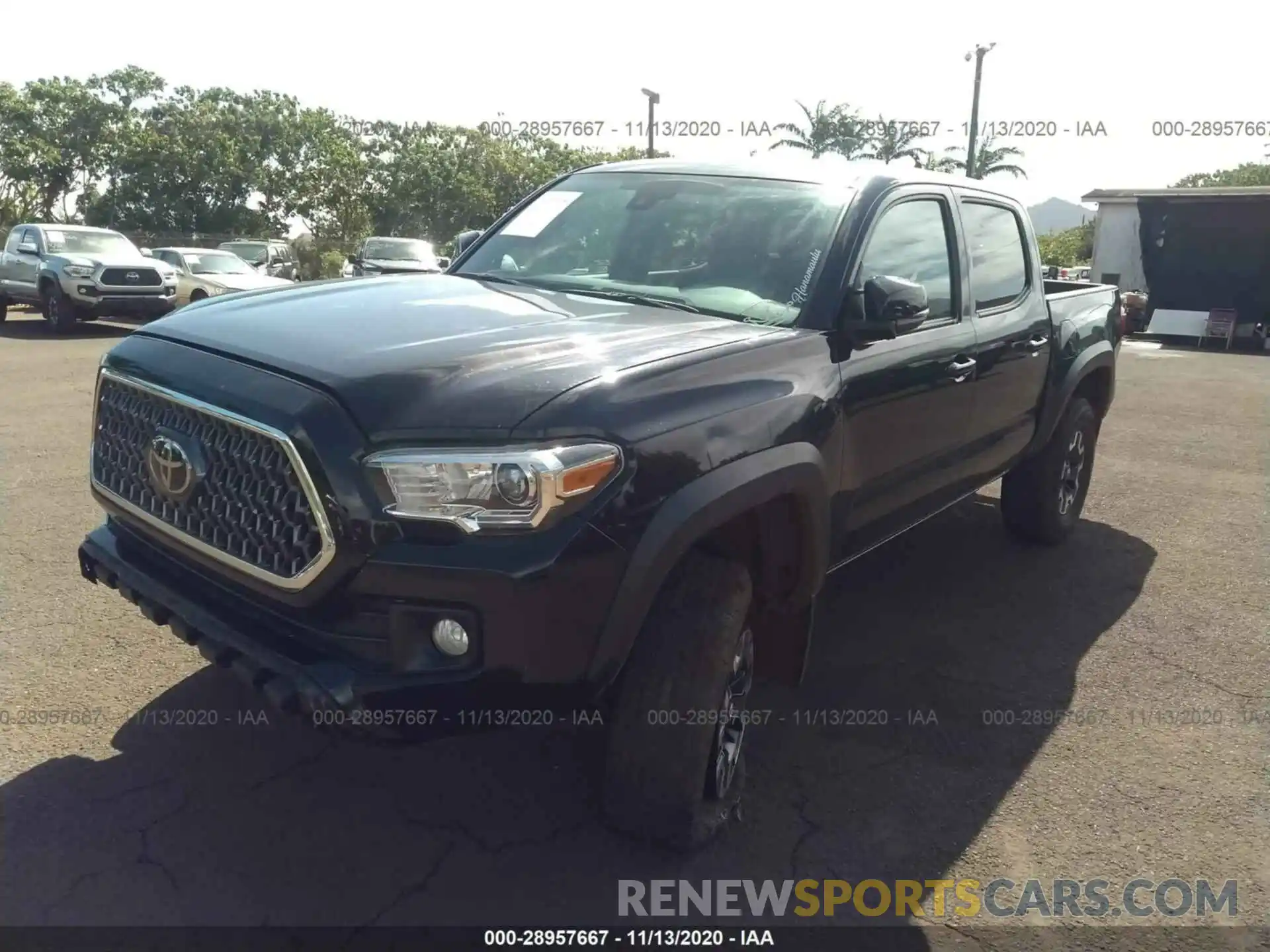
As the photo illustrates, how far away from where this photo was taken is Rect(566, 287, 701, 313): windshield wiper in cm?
337

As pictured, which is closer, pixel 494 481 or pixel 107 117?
pixel 494 481

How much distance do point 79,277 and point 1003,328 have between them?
582 inches

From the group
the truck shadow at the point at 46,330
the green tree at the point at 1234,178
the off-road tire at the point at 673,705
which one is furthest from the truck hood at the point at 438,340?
the green tree at the point at 1234,178

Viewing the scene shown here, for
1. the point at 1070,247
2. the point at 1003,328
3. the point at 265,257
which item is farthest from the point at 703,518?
the point at 1070,247

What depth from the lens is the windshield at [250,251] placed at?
23.8 m

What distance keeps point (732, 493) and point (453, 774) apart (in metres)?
1.36

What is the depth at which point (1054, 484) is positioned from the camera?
17.9 feet

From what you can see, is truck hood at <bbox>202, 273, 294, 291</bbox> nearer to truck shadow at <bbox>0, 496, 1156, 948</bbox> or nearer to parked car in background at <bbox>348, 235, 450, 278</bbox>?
parked car in background at <bbox>348, 235, 450, 278</bbox>

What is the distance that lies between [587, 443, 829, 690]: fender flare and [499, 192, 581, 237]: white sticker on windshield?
5.78 feet

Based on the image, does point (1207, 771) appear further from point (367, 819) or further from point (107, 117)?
point (107, 117)

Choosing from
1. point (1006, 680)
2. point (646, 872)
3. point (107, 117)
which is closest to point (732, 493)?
point (646, 872)

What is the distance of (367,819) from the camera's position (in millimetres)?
2967

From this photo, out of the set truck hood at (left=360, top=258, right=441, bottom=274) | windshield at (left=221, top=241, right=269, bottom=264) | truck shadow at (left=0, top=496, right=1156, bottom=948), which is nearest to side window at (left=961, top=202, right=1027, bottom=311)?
truck shadow at (left=0, top=496, right=1156, bottom=948)

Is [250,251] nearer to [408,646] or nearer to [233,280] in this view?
[233,280]
